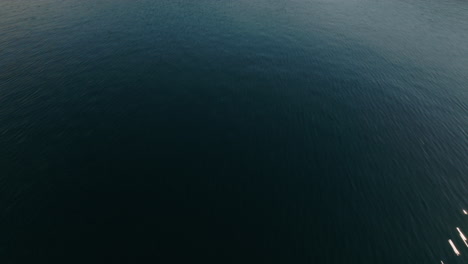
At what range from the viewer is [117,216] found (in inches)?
1095

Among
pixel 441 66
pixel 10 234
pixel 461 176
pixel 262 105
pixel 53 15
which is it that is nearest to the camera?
pixel 10 234

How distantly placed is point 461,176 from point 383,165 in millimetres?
12665

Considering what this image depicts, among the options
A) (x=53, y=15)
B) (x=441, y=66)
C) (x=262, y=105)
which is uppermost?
(x=53, y=15)

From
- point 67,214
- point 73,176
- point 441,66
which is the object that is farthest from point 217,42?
point 441,66

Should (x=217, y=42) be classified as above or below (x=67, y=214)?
above

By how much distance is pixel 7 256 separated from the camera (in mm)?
23625

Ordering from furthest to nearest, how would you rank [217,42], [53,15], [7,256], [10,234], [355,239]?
[53,15], [217,42], [355,239], [10,234], [7,256]

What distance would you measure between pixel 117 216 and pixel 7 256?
11.6 meters

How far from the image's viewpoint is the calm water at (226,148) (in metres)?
26.5

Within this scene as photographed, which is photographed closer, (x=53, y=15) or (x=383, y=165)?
(x=383, y=165)

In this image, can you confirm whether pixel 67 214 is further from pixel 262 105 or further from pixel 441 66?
pixel 441 66

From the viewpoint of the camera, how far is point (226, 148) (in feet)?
125

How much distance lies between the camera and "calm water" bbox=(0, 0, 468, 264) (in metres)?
26.5

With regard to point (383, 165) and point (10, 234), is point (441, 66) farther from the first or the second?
point (10, 234)
